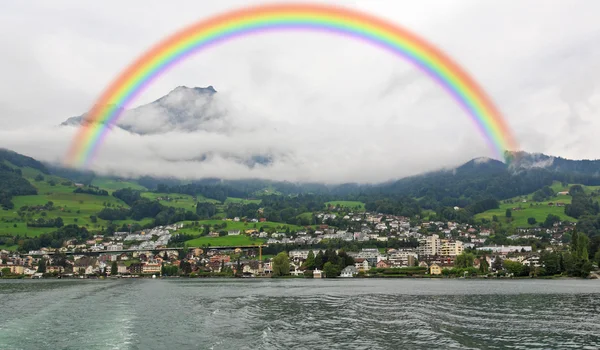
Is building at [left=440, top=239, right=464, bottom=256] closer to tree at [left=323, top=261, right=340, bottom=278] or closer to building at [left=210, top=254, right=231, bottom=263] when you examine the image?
tree at [left=323, top=261, right=340, bottom=278]

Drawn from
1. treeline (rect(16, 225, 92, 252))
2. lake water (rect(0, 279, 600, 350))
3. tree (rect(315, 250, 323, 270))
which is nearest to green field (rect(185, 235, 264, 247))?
treeline (rect(16, 225, 92, 252))

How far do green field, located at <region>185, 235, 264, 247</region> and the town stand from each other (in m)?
1.87

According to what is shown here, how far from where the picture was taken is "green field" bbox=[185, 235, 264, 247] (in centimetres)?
16266

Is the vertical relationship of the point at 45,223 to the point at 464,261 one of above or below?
above

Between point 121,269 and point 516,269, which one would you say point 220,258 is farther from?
point 516,269

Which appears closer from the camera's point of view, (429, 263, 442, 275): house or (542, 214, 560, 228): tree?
(429, 263, 442, 275): house

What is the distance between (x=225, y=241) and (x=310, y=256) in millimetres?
49225

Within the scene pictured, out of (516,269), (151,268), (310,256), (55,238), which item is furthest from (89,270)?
(516,269)

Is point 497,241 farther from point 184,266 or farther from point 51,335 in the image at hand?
point 51,335

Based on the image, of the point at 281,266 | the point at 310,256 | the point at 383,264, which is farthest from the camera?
the point at 383,264

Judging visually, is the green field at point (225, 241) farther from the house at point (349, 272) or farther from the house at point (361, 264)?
the house at point (349, 272)

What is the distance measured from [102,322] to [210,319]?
644cm

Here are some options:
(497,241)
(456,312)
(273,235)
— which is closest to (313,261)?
(273,235)

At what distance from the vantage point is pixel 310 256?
125 meters
